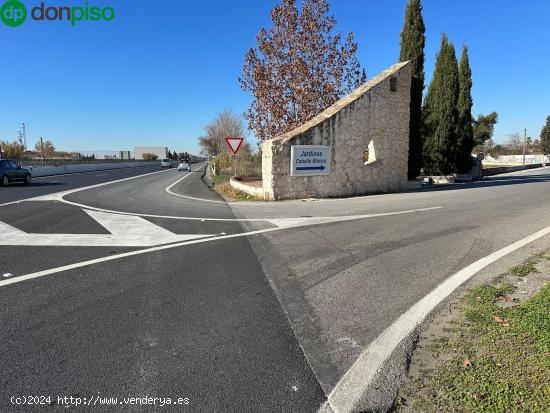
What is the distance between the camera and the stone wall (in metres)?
14.5

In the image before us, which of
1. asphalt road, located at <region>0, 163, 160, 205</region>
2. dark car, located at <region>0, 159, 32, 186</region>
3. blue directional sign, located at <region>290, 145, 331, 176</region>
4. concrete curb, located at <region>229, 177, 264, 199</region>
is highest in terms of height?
blue directional sign, located at <region>290, 145, 331, 176</region>

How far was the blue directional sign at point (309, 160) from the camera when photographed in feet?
47.5

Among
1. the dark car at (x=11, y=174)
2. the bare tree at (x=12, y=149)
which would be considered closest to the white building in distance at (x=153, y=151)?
the bare tree at (x=12, y=149)

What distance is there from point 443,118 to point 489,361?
88.0 feet

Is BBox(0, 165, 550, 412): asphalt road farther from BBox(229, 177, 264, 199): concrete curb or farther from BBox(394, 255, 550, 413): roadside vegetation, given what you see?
BBox(229, 177, 264, 199): concrete curb

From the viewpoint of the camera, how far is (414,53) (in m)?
22.4

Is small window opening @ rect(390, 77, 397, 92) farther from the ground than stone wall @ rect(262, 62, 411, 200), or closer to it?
farther from the ground

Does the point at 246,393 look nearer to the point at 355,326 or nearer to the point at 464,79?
the point at 355,326

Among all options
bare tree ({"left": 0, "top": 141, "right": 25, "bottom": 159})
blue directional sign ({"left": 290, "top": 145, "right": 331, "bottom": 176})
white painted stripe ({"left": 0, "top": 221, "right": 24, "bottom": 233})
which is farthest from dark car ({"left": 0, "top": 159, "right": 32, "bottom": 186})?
bare tree ({"left": 0, "top": 141, "right": 25, "bottom": 159})

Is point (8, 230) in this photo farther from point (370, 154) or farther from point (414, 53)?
point (414, 53)

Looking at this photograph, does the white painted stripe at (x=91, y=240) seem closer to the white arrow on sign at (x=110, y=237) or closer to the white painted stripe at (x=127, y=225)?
the white arrow on sign at (x=110, y=237)

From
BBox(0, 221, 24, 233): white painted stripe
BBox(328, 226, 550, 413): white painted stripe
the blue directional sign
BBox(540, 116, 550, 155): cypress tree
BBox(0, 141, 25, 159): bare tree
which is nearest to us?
BBox(328, 226, 550, 413): white painted stripe

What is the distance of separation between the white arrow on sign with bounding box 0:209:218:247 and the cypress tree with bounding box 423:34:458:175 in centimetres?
2334

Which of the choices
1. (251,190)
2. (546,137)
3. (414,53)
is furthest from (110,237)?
(546,137)
